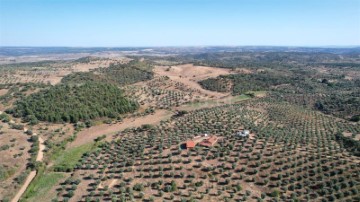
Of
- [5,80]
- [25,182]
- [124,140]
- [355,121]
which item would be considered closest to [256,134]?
[124,140]

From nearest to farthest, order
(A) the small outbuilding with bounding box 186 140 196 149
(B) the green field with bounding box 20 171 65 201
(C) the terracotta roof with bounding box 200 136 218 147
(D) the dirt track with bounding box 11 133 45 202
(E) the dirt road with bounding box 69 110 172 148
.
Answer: (B) the green field with bounding box 20 171 65 201, (D) the dirt track with bounding box 11 133 45 202, (A) the small outbuilding with bounding box 186 140 196 149, (C) the terracotta roof with bounding box 200 136 218 147, (E) the dirt road with bounding box 69 110 172 148

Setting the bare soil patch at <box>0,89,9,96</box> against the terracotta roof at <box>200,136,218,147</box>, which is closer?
the terracotta roof at <box>200,136,218,147</box>

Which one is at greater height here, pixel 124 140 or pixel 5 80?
pixel 5 80

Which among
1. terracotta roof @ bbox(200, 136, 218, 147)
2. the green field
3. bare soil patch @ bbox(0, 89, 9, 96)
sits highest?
bare soil patch @ bbox(0, 89, 9, 96)

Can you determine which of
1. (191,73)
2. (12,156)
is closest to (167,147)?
(12,156)

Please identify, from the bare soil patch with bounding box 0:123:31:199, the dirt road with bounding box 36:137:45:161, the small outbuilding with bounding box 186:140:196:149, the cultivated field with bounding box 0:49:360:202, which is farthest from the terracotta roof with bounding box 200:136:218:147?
the bare soil patch with bounding box 0:123:31:199

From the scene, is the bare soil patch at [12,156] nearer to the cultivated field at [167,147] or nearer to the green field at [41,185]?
the cultivated field at [167,147]

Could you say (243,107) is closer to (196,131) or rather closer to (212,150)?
(196,131)

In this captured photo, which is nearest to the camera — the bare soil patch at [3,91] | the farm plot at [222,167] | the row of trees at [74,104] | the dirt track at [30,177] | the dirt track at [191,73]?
the farm plot at [222,167]

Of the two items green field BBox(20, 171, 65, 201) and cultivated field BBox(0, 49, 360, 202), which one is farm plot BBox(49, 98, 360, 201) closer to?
cultivated field BBox(0, 49, 360, 202)

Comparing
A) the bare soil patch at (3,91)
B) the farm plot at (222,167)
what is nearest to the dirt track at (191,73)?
the farm plot at (222,167)

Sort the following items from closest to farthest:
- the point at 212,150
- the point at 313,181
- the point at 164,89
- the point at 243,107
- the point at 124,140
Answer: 1. the point at 313,181
2. the point at 212,150
3. the point at 124,140
4. the point at 243,107
5. the point at 164,89
